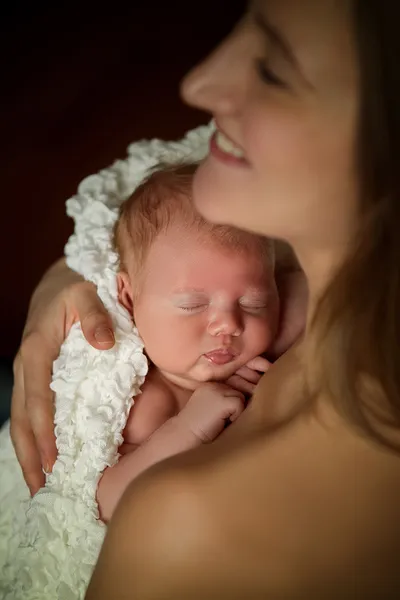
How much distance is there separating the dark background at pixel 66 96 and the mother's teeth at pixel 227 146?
2.75 ft

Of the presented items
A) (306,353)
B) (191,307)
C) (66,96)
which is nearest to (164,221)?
(191,307)

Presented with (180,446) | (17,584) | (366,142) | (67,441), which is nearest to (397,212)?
(366,142)

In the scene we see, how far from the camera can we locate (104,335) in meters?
0.82

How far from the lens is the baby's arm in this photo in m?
0.73

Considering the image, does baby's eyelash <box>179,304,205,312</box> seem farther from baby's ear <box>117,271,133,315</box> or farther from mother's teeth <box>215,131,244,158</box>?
mother's teeth <box>215,131,244,158</box>

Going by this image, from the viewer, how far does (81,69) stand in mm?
1306

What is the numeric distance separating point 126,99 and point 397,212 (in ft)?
3.22

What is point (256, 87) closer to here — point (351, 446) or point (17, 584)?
point (351, 446)

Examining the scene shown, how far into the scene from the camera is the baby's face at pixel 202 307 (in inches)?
31.4

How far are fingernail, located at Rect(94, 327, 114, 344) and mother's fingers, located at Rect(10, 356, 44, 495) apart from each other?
207 mm

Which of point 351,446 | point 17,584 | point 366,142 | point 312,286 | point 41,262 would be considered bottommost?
point 17,584

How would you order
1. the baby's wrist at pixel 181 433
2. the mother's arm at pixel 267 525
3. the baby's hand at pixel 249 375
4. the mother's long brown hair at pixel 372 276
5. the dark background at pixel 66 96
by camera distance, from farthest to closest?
the dark background at pixel 66 96, the baby's hand at pixel 249 375, the baby's wrist at pixel 181 433, the mother's arm at pixel 267 525, the mother's long brown hair at pixel 372 276

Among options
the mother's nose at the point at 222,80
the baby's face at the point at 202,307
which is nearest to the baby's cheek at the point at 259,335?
the baby's face at the point at 202,307

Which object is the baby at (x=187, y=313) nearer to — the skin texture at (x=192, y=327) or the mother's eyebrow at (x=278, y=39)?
the skin texture at (x=192, y=327)
